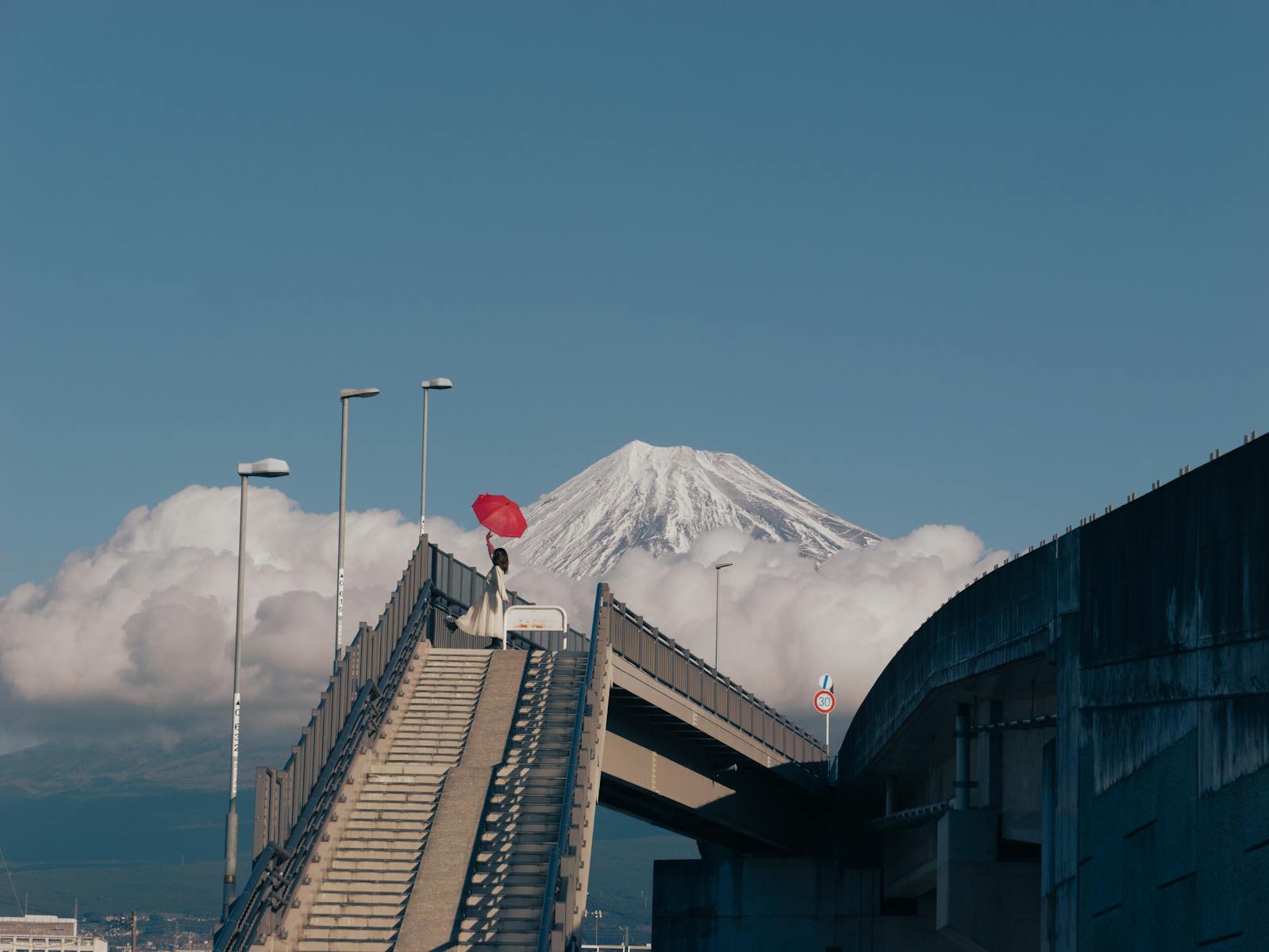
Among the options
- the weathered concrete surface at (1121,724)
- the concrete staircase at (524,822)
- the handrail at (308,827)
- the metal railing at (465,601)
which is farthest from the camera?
the metal railing at (465,601)

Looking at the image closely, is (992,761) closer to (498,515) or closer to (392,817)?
(392,817)

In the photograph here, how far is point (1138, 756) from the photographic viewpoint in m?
19.5

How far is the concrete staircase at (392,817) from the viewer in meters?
26.8

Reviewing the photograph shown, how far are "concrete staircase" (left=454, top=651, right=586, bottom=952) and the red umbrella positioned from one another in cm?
665

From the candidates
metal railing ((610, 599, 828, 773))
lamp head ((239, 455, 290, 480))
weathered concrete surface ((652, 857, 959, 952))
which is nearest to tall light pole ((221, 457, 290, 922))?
lamp head ((239, 455, 290, 480))

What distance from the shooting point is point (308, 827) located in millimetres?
28797

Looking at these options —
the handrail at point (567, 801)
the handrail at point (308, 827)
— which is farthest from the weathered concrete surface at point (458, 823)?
the handrail at point (308, 827)

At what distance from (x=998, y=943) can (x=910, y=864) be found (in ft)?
62.6

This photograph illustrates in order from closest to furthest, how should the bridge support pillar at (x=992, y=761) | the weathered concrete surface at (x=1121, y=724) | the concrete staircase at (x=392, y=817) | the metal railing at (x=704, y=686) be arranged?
the weathered concrete surface at (x=1121, y=724)
the concrete staircase at (x=392, y=817)
the bridge support pillar at (x=992, y=761)
the metal railing at (x=704, y=686)

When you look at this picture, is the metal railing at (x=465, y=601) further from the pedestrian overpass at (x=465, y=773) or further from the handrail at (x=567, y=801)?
the handrail at (x=567, y=801)

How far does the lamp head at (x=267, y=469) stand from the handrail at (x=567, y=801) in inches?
267

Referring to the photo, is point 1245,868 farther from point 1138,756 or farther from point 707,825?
point 707,825

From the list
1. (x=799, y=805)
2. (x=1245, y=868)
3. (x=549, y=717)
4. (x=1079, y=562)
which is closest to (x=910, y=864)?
(x=799, y=805)

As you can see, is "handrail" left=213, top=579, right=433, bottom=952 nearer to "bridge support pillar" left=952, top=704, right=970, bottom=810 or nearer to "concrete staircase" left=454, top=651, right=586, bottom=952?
"concrete staircase" left=454, top=651, right=586, bottom=952
